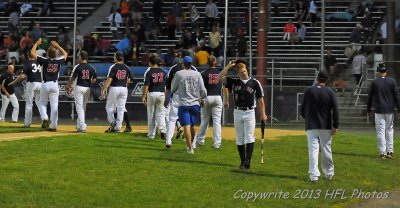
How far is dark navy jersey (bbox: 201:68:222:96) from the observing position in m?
20.8

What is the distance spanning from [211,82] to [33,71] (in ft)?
21.9

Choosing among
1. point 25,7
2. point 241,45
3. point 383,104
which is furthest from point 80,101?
point 25,7

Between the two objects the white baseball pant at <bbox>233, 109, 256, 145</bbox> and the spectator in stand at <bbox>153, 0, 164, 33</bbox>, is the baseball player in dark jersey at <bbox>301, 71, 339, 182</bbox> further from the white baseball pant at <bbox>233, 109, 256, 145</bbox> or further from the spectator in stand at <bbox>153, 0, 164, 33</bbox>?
the spectator in stand at <bbox>153, 0, 164, 33</bbox>

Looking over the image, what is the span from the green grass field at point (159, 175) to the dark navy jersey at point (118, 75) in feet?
6.64

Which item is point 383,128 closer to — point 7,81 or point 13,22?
point 7,81

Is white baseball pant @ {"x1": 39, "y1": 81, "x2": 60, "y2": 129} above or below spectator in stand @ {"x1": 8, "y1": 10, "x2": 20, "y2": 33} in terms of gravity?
below

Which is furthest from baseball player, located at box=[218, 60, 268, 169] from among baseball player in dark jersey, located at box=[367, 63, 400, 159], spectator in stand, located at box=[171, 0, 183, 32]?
spectator in stand, located at box=[171, 0, 183, 32]

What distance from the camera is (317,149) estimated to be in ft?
54.5

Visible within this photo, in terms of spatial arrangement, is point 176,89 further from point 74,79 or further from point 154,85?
point 74,79

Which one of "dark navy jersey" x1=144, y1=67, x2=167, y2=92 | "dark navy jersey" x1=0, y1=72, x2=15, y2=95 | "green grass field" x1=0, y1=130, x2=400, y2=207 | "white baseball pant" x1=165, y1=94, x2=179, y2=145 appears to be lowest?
"green grass field" x1=0, y1=130, x2=400, y2=207

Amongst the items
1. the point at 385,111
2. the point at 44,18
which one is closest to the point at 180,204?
the point at 385,111

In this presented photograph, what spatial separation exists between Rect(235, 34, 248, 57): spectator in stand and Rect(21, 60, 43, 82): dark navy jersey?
914 cm

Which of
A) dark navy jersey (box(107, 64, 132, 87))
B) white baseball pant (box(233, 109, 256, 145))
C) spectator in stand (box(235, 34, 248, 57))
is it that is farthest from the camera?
spectator in stand (box(235, 34, 248, 57))

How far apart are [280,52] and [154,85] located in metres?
13.4
